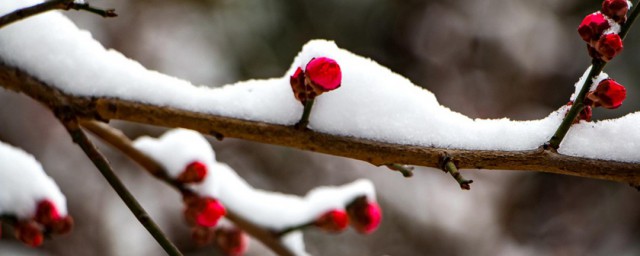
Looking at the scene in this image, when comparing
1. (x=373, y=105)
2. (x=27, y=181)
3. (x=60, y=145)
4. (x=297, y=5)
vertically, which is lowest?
(x=27, y=181)

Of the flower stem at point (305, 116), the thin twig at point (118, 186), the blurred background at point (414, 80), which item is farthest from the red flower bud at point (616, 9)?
the blurred background at point (414, 80)

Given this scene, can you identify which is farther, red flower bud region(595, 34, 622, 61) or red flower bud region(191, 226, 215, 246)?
red flower bud region(191, 226, 215, 246)

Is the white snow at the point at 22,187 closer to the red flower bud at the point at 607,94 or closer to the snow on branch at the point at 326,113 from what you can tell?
the snow on branch at the point at 326,113

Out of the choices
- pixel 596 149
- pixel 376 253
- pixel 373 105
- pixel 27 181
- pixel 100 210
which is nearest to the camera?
pixel 596 149

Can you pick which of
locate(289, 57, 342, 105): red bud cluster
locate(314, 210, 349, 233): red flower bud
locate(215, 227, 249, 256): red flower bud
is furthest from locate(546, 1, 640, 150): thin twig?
locate(215, 227, 249, 256): red flower bud

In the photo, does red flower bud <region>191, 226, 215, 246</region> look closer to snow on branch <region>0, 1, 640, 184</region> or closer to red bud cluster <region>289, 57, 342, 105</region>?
snow on branch <region>0, 1, 640, 184</region>

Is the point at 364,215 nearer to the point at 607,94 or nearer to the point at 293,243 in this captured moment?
the point at 293,243

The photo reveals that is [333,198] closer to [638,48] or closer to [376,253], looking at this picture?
[376,253]

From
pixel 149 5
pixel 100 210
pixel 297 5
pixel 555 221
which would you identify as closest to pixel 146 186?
pixel 100 210
